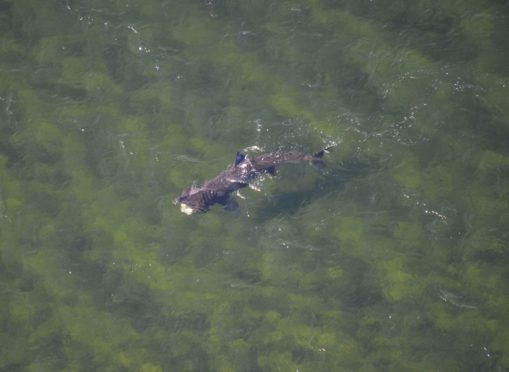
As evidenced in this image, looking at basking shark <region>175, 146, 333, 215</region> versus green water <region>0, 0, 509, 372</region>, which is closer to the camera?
basking shark <region>175, 146, 333, 215</region>

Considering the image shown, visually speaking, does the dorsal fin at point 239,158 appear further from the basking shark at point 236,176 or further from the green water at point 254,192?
the green water at point 254,192

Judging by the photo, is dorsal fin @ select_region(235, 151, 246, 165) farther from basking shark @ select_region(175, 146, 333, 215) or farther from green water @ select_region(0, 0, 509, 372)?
green water @ select_region(0, 0, 509, 372)

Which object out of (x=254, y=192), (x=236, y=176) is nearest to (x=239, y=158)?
(x=236, y=176)

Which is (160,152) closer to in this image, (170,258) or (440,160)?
(170,258)

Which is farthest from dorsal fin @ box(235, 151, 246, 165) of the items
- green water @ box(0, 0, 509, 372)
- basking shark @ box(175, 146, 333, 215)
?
green water @ box(0, 0, 509, 372)

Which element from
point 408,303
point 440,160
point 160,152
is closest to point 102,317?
point 160,152
